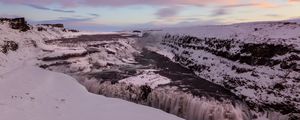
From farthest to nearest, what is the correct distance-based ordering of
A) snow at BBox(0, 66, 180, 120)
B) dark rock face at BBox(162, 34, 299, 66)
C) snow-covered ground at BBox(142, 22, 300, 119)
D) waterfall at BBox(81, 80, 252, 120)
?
dark rock face at BBox(162, 34, 299, 66) → snow-covered ground at BBox(142, 22, 300, 119) → waterfall at BBox(81, 80, 252, 120) → snow at BBox(0, 66, 180, 120)

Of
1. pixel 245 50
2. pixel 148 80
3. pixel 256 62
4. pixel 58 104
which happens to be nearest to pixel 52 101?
pixel 58 104

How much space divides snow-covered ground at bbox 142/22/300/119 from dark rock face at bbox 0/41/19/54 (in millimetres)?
15625

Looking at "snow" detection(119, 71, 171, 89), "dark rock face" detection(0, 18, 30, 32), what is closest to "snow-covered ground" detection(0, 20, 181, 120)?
"snow" detection(119, 71, 171, 89)

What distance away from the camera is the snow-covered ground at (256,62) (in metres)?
22.0

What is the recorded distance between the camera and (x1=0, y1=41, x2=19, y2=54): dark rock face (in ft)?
112

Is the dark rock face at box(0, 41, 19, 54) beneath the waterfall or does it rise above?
above

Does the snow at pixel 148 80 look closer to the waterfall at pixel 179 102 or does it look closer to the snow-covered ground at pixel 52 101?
the waterfall at pixel 179 102

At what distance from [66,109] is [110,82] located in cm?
655

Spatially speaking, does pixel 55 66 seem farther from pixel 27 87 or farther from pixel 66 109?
pixel 66 109

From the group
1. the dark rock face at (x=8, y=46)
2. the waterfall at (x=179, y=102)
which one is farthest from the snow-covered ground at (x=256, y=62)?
the dark rock face at (x=8, y=46)

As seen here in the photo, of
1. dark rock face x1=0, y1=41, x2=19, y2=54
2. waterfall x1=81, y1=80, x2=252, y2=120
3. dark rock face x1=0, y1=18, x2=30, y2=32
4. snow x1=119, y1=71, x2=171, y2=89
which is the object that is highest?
dark rock face x1=0, y1=18, x2=30, y2=32

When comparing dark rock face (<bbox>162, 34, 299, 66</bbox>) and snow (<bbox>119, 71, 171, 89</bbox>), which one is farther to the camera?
dark rock face (<bbox>162, 34, 299, 66</bbox>)

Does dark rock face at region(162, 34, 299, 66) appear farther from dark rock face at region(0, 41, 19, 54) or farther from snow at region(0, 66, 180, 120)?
dark rock face at region(0, 41, 19, 54)

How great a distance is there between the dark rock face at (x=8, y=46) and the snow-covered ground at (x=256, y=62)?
15.6 metres
